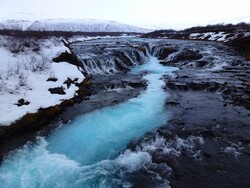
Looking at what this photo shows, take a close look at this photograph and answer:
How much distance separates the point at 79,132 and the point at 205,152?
4.79m

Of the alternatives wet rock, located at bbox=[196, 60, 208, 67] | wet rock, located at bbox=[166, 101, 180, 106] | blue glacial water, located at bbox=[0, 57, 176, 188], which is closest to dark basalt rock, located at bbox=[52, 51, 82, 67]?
blue glacial water, located at bbox=[0, 57, 176, 188]

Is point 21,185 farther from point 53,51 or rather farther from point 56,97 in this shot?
point 53,51

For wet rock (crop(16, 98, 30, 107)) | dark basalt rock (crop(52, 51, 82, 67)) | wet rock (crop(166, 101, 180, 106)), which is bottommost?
wet rock (crop(166, 101, 180, 106))

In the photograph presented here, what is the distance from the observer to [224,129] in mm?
9203

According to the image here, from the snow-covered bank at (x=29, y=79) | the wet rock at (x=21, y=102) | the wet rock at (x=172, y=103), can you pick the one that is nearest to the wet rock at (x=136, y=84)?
the snow-covered bank at (x=29, y=79)

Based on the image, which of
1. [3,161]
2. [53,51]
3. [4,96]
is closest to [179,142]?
[3,161]

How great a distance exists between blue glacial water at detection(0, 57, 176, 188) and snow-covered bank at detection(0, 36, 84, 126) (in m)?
1.92

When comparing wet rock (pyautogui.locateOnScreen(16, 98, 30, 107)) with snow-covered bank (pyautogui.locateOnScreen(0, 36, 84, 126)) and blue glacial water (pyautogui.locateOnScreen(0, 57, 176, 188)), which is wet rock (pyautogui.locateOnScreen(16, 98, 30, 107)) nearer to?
snow-covered bank (pyautogui.locateOnScreen(0, 36, 84, 126))

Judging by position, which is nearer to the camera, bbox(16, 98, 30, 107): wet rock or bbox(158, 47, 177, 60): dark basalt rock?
bbox(16, 98, 30, 107): wet rock

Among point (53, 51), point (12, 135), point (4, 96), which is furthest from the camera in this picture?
point (53, 51)

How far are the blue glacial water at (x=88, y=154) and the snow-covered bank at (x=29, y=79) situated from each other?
1.92m

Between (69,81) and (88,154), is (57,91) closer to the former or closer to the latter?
(69,81)

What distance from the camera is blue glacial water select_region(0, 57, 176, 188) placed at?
21.7 feet

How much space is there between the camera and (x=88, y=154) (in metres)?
7.98
